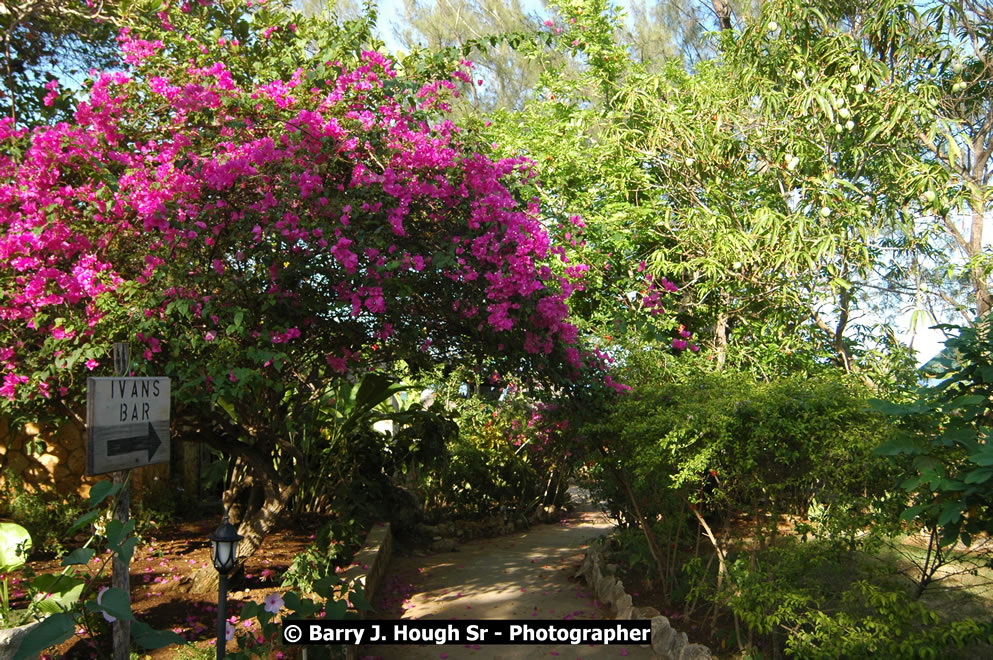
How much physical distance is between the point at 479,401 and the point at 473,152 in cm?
534

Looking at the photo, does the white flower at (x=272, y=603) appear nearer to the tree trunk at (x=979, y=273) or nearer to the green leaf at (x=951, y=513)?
the green leaf at (x=951, y=513)

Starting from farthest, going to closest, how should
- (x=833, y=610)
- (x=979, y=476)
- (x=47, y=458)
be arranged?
(x=47, y=458), (x=833, y=610), (x=979, y=476)

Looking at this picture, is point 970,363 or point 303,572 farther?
point 303,572

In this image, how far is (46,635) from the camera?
231cm

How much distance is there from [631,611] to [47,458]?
4626 mm

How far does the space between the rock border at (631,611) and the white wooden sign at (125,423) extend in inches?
122

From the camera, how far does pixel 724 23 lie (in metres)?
9.23

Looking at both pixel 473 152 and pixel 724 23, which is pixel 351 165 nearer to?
pixel 473 152

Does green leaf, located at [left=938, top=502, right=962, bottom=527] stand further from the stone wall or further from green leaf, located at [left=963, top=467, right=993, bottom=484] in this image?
the stone wall

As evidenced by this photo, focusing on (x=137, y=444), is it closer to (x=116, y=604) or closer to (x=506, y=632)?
(x=116, y=604)

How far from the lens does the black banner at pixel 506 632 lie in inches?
196

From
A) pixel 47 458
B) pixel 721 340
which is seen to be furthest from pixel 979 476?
pixel 47 458

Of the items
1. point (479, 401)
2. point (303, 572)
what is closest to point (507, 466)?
point (479, 401)

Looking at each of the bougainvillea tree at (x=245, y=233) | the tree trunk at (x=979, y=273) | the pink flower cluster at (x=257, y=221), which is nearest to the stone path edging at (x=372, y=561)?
the bougainvillea tree at (x=245, y=233)
